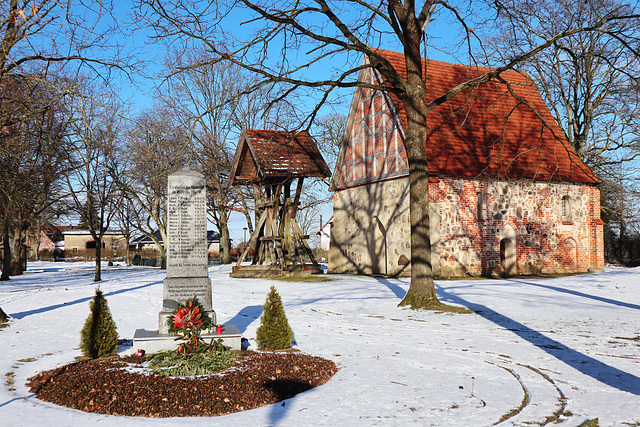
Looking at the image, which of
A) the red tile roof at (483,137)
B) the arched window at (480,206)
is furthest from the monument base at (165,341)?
the arched window at (480,206)

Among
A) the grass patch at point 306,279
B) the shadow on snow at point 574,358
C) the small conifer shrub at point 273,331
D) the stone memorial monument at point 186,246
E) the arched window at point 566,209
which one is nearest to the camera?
the shadow on snow at point 574,358

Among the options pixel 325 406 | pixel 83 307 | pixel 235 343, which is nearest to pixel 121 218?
pixel 83 307

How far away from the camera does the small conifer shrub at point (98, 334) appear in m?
8.88

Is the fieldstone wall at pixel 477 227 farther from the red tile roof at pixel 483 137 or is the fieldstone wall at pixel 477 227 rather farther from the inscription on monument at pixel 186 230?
the inscription on monument at pixel 186 230

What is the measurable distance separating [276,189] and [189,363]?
16086 mm

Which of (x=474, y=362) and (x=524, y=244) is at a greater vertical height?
(x=524, y=244)

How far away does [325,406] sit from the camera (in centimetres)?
621

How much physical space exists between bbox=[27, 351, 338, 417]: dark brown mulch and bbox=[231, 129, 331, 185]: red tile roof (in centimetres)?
1459

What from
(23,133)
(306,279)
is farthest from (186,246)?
(306,279)

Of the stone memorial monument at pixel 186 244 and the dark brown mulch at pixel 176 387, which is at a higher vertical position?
the stone memorial monument at pixel 186 244

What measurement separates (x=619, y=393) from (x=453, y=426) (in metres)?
2.54

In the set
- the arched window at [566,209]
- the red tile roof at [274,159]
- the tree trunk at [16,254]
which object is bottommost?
the tree trunk at [16,254]

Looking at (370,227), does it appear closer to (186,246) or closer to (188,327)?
(186,246)

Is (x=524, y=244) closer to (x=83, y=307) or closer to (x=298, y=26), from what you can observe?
(x=298, y=26)
